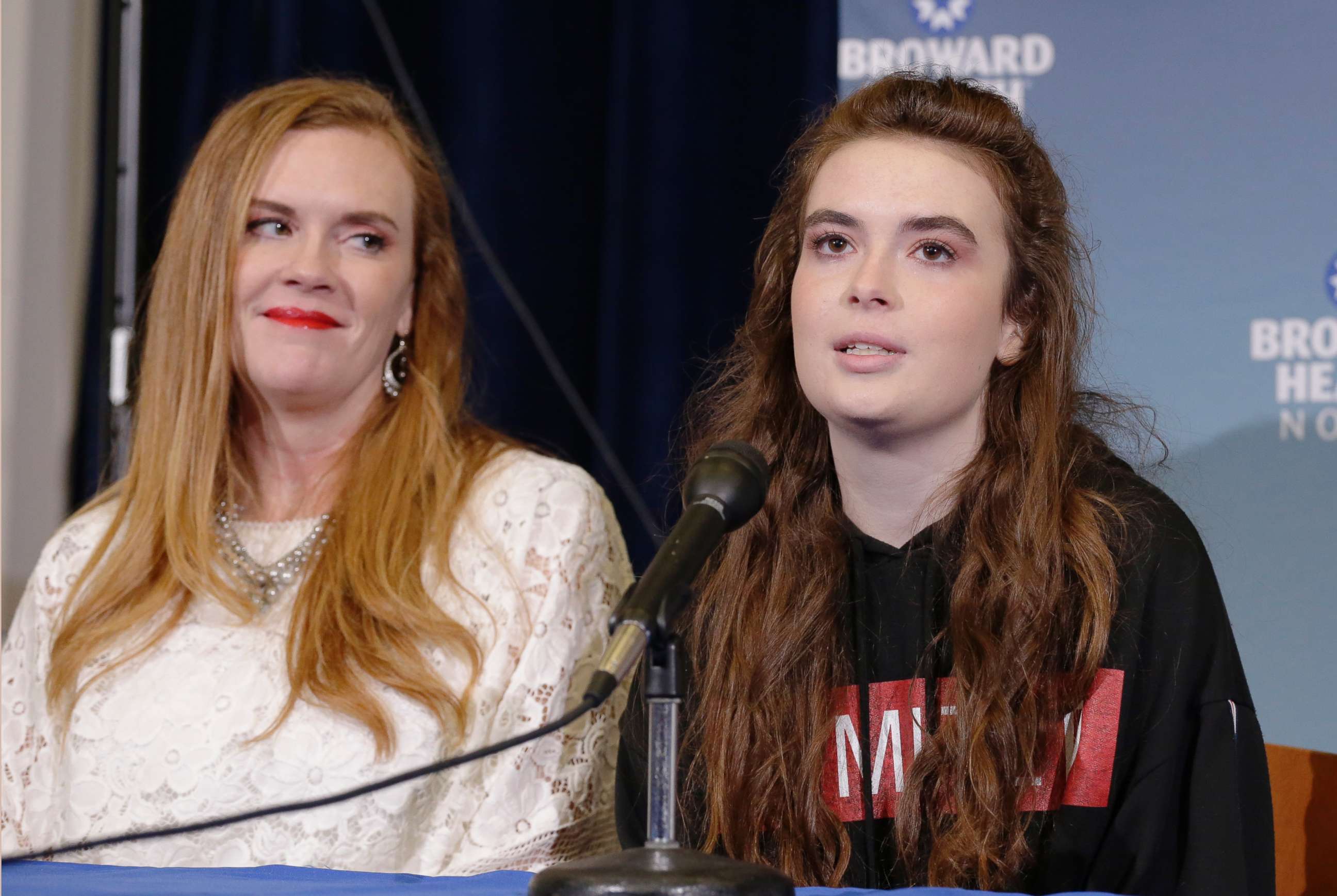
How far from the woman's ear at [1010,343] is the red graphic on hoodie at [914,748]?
428 millimetres

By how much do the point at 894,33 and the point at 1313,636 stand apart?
4.00 feet

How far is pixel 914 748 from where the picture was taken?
5.42 feet

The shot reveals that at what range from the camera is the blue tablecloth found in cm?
114

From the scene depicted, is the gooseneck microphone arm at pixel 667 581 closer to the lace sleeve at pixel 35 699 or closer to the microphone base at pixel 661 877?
the microphone base at pixel 661 877

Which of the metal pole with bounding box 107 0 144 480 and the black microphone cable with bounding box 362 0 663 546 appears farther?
the metal pole with bounding box 107 0 144 480

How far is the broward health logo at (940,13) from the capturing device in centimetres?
250

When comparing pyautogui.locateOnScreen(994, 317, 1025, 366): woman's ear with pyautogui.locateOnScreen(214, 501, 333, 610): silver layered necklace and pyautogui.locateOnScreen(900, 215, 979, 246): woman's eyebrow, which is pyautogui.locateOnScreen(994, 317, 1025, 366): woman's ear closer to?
pyautogui.locateOnScreen(900, 215, 979, 246): woman's eyebrow

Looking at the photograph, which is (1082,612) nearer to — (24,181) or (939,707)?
(939,707)

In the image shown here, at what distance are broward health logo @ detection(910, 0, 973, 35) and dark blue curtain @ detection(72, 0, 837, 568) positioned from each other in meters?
0.22

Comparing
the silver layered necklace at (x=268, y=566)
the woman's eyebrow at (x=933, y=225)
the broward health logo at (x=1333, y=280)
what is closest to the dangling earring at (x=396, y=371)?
the silver layered necklace at (x=268, y=566)

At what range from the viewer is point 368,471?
7.56 feet

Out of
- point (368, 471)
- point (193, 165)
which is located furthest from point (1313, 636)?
point (193, 165)

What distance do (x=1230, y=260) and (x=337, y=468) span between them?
4.83 ft

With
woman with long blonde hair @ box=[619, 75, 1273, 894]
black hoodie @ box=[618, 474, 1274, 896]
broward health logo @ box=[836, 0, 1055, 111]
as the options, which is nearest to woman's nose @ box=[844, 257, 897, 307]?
woman with long blonde hair @ box=[619, 75, 1273, 894]
